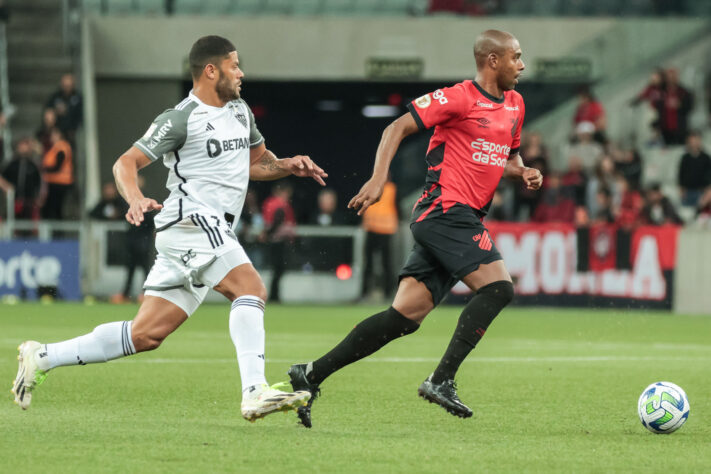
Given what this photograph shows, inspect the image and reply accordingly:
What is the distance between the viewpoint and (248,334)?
22.0 ft

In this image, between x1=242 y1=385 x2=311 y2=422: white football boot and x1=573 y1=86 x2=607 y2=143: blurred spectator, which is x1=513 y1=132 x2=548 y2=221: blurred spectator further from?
x1=242 y1=385 x2=311 y2=422: white football boot

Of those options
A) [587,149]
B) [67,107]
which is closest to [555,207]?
[587,149]

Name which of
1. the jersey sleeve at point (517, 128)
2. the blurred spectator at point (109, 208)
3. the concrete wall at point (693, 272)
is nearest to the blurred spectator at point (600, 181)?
the concrete wall at point (693, 272)

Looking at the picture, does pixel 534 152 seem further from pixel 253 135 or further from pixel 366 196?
pixel 366 196

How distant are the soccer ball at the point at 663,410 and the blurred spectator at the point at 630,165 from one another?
14377 millimetres

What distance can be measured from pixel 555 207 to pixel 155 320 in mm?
14003

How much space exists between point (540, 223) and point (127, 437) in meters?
14.1

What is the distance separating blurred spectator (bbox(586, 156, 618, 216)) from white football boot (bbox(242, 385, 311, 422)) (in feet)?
47.1

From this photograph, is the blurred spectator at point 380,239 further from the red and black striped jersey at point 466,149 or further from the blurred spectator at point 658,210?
the red and black striped jersey at point 466,149

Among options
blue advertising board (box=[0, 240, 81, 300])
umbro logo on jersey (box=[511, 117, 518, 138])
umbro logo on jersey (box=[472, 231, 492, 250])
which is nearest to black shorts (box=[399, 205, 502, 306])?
umbro logo on jersey (box=[472, 231, 492, 250])

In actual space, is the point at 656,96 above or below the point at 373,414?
above

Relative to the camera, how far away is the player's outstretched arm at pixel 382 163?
6945 mm

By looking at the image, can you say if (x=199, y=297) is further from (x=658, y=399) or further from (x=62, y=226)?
(x=62, y=226)

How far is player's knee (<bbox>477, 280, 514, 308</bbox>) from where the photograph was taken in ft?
24.0
